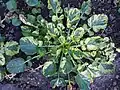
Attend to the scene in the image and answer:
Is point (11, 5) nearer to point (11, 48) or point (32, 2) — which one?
point (32, 2)

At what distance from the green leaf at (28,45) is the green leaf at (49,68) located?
0.10 meters

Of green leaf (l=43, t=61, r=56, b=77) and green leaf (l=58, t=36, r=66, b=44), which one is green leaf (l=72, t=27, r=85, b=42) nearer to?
green leaf (l=58, t=36, r=66, b=44)

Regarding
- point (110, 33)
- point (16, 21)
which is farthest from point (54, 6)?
point (110, 33)

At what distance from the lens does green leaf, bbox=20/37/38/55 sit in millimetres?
2033

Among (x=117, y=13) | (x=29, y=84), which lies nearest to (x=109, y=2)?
(x=117, y=13)

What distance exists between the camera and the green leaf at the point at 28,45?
2033 mm

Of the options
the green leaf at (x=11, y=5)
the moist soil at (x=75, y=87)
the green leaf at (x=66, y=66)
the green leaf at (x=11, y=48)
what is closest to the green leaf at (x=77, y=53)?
the green leaf at (x=66, y=66)

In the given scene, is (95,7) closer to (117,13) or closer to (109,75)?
(117,13)

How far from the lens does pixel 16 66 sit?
2045 millimetres

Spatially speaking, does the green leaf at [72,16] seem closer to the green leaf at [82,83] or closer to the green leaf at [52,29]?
the green leaf at [52,29]

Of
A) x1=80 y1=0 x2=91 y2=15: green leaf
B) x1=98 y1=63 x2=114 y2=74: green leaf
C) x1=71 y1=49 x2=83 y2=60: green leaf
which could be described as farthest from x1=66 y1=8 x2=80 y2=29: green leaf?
x1=98 y1=63 x2=114 y2=74: green leaf

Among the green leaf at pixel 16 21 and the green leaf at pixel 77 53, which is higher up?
the green leaf at pixel 16 21

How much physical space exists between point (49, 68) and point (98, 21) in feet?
1.21

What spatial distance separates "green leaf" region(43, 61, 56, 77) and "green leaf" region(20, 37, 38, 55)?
99 mm
